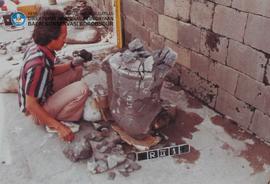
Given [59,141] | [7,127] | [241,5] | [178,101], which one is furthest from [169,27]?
[7,127]

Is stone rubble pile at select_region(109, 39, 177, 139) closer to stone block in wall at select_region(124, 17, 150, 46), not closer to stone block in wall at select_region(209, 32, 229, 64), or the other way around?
stone block in wall at select_region(209, 32, 229, 64)

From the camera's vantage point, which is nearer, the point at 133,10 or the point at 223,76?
the point at 223,76

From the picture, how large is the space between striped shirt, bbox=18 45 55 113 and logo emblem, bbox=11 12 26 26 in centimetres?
375

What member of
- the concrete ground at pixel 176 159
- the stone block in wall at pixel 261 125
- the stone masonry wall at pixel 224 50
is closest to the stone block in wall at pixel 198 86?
the stone masonry wall at pixel 224 50

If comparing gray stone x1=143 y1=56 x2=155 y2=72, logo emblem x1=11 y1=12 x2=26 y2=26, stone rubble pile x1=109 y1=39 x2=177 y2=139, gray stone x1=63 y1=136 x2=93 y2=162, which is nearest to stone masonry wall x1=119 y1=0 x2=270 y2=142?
stone rubble pile x1=109 y1=39 x2=177 y2=139

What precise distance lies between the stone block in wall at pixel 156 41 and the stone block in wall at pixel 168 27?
0.09 meters

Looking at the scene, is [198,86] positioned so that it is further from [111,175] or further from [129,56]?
[111,175]

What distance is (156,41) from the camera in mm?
4902

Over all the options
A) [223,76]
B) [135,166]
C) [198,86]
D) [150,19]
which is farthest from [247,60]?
[150,19]

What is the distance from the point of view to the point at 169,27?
4520 mm

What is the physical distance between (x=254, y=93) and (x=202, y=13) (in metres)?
1.10

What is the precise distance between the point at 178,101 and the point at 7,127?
2.14 m

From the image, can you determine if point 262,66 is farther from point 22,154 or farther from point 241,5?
point 22,154

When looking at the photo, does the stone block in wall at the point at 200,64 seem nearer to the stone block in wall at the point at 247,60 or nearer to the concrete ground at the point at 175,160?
the stone block in wall at the point at 247,60
